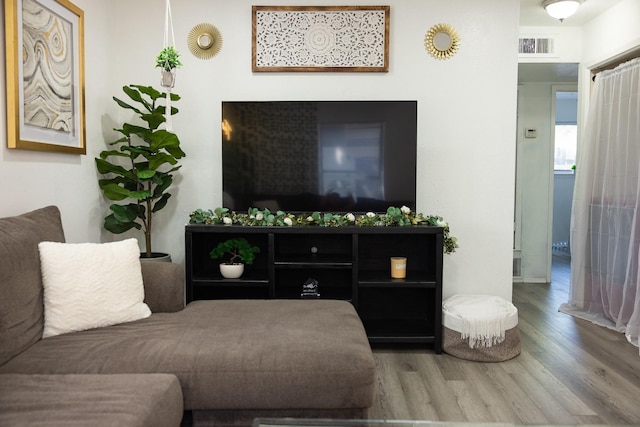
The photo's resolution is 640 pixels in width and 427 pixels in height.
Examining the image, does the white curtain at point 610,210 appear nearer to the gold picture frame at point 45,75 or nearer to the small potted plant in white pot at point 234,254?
the small potted plant in white pot at point 234,254

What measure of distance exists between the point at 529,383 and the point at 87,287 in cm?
217

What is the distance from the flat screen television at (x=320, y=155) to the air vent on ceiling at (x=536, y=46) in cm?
184

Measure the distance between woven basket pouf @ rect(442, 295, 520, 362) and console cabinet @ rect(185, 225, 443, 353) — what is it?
79 mm

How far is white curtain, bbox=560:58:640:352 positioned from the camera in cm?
356

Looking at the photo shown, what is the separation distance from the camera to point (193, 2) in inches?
139

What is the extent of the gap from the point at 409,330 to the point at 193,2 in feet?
8.45

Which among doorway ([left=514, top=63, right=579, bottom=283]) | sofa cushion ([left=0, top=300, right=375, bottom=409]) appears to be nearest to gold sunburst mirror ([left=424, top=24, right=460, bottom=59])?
doorway ([left=514, top=63, right=579, bottom=283])

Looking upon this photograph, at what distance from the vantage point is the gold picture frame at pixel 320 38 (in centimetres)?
348

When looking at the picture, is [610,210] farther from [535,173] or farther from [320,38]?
[320,38]

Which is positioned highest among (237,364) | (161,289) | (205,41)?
(205,41)

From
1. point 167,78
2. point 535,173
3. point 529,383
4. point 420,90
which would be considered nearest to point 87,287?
point 167,78

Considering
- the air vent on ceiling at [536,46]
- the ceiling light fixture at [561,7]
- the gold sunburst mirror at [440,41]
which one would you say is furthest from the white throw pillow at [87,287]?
the air vent on ceiling at [536,46]

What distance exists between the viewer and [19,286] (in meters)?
1.96

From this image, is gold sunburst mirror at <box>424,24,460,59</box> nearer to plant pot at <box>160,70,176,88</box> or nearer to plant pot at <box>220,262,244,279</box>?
plant pot at <box>160,70,176,88</box>
